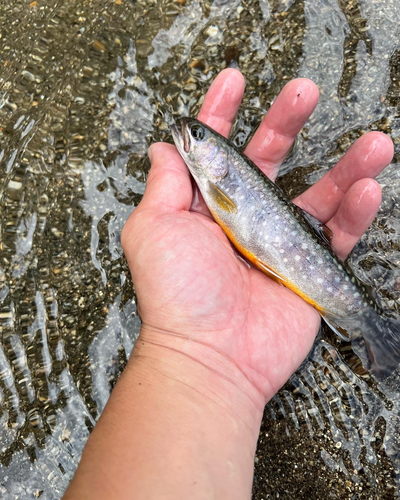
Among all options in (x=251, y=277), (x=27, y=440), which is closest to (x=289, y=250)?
(x=251, y=277)

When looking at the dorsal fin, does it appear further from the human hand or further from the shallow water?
the shallow water

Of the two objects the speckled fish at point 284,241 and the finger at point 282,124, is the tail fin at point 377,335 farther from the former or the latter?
the finger at point 282,124

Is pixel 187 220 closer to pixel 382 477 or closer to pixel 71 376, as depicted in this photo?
pixel 71 376

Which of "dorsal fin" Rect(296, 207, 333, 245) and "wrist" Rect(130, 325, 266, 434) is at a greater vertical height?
"dorsal fin" Rect(296, 207, 333, 245)

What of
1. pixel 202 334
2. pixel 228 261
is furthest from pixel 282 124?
pixel 202 334

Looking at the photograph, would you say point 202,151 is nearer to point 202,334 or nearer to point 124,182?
point 124,182

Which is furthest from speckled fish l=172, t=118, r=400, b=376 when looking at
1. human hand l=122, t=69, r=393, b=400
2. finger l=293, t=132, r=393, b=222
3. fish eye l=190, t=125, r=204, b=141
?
finger l=293, t=132, r=393, b=222

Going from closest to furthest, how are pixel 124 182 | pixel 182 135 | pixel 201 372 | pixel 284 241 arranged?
pixel 201 372
pixel 284 241
pixel 182 135
pixel 124 182
